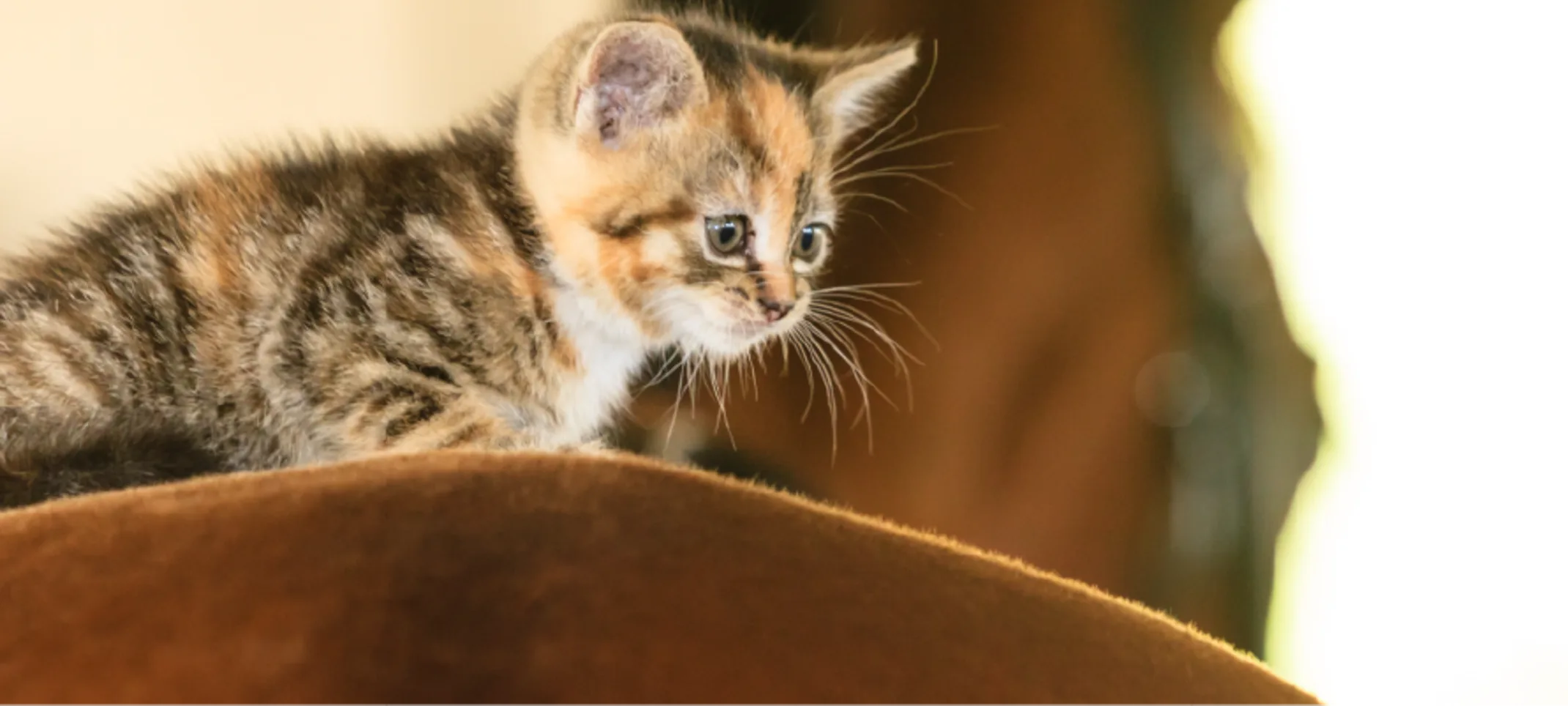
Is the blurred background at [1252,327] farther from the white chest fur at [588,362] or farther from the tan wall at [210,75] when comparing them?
the tan wall at [210,75]

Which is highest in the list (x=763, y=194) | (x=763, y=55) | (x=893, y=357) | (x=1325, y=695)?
(x=763, y=55)

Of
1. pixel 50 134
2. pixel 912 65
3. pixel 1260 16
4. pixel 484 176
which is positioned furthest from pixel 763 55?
pixel 50 134

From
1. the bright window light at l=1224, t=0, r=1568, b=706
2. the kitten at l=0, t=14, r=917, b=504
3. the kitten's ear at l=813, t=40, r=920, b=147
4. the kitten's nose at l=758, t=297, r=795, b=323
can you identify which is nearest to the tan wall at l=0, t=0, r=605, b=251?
the kitten at l=0, t=14, r=917, b=504

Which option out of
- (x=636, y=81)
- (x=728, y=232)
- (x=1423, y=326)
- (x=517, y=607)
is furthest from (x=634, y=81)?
(x=1423, y=326)

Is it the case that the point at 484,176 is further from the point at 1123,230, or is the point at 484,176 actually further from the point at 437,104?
the point at 1123,230

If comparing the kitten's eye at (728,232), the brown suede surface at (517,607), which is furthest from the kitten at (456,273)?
the brown suede surface at (517,607)

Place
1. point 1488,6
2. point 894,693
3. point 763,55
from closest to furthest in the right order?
1. point 894,693
2. point 1488,6
3. point 763,55

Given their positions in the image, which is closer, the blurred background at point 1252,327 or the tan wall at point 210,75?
the blurred background at point 1252,327
